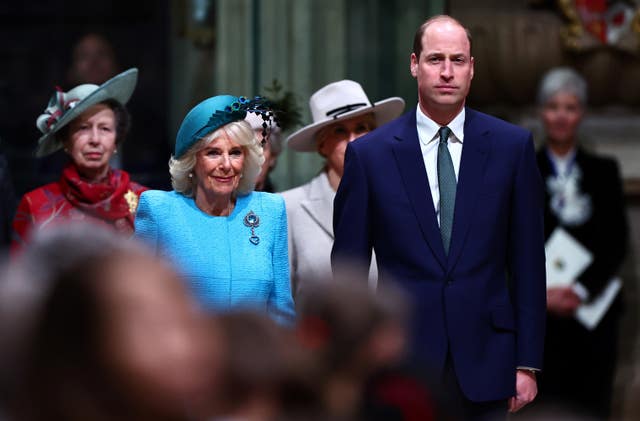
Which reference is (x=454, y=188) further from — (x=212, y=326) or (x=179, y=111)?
(x=179, y=111)

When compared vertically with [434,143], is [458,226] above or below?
below

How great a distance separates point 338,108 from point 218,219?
3.93ft

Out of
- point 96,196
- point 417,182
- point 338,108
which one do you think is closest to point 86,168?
point 96,196

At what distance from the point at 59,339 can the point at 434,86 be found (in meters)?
2.70

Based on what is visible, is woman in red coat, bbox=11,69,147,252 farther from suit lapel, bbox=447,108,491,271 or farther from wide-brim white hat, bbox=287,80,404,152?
suit lapel, bbox=447,108,491,271

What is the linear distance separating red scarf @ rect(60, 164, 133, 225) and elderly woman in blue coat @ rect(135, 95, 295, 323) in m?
0.84

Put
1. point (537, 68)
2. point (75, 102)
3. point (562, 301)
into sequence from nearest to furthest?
1. point (75, 102)
2. point (562, 301)
3. point (537, 68)

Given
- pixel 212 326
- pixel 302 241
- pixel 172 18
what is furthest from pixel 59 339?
pixel 172 18

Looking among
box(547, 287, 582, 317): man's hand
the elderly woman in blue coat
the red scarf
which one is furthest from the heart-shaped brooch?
box(547, 287, 582, 317): man's hand

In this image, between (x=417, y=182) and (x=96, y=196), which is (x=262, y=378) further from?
(x=96, y=196)

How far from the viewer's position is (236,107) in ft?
13.8

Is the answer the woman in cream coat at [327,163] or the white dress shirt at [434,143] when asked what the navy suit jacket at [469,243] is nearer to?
the white dress shirt at [434,143]

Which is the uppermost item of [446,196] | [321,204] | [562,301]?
[446,196]

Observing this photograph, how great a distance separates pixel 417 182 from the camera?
160 inches
